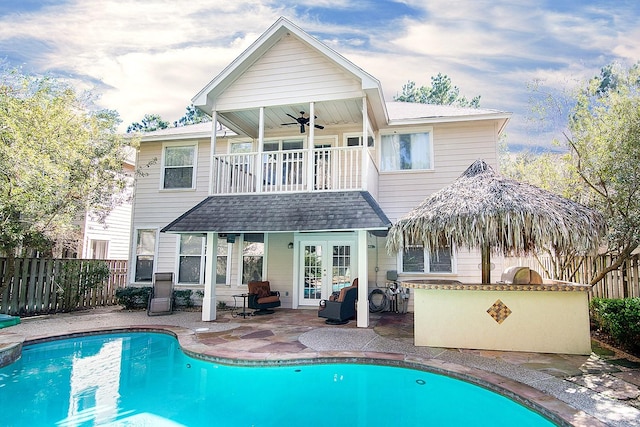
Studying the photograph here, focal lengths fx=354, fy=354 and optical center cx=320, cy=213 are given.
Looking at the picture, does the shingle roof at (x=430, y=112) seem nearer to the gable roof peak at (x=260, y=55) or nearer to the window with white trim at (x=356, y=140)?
the window with white trim at (x=356, y=140)

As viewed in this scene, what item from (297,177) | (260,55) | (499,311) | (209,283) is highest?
(260,55)

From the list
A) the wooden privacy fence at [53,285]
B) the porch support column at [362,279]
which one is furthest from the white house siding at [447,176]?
the wooden privacy fence at [53,285]

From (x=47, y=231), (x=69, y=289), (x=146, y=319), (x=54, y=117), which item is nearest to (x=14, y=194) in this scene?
(x=47, y=231)

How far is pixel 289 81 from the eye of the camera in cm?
962

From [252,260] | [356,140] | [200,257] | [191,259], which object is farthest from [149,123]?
[356,140]

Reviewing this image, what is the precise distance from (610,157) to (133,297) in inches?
531

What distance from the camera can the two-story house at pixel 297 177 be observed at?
8978 mm

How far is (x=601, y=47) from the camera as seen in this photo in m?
13.4

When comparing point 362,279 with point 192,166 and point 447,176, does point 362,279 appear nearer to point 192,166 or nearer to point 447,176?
point 447,176

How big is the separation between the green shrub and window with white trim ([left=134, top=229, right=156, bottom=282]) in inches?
33.4

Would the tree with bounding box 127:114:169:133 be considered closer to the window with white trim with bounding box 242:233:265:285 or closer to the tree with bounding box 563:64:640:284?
the window with white trim with bounding box 242:233:265:285

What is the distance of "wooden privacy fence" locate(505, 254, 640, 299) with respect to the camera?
737cm

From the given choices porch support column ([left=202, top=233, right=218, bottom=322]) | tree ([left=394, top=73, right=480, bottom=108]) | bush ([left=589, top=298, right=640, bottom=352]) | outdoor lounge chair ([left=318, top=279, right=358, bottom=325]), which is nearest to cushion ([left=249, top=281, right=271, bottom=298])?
porch support column ([left=202, top=233, right=218, bottom=322])

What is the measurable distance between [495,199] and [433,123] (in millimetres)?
4932
